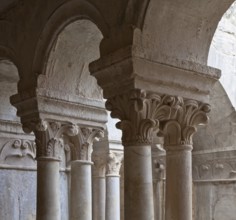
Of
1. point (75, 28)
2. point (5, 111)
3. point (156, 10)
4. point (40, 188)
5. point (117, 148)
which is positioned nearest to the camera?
point (156, 10)

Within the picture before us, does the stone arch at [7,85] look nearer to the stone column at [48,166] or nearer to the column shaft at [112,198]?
the stone column at [48,166]

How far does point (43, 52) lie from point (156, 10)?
1876 mm

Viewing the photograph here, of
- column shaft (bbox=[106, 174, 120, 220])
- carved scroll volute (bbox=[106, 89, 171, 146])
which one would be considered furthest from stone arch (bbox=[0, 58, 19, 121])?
carved scroll volute (bbox=[106, 89, 171, 146])

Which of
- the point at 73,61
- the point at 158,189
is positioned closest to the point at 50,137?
the point at 73,61

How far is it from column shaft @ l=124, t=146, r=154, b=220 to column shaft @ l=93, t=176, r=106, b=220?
20.1 feet

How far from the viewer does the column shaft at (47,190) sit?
595 cm

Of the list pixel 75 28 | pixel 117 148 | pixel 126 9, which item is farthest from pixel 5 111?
pixel 126 9

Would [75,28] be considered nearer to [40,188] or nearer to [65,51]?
[65,51]

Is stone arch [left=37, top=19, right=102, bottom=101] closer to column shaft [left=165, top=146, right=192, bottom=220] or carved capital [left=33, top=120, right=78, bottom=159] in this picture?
carved capital [left=33, top=120, right=78, bottom=159]

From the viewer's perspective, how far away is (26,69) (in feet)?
20.0

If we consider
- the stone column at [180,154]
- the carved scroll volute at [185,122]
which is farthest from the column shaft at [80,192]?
the carved scroll volute at [185,122]

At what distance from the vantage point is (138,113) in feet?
14.6

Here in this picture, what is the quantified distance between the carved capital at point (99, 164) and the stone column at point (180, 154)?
5500mm

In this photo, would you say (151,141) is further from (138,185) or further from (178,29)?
(178,29)
